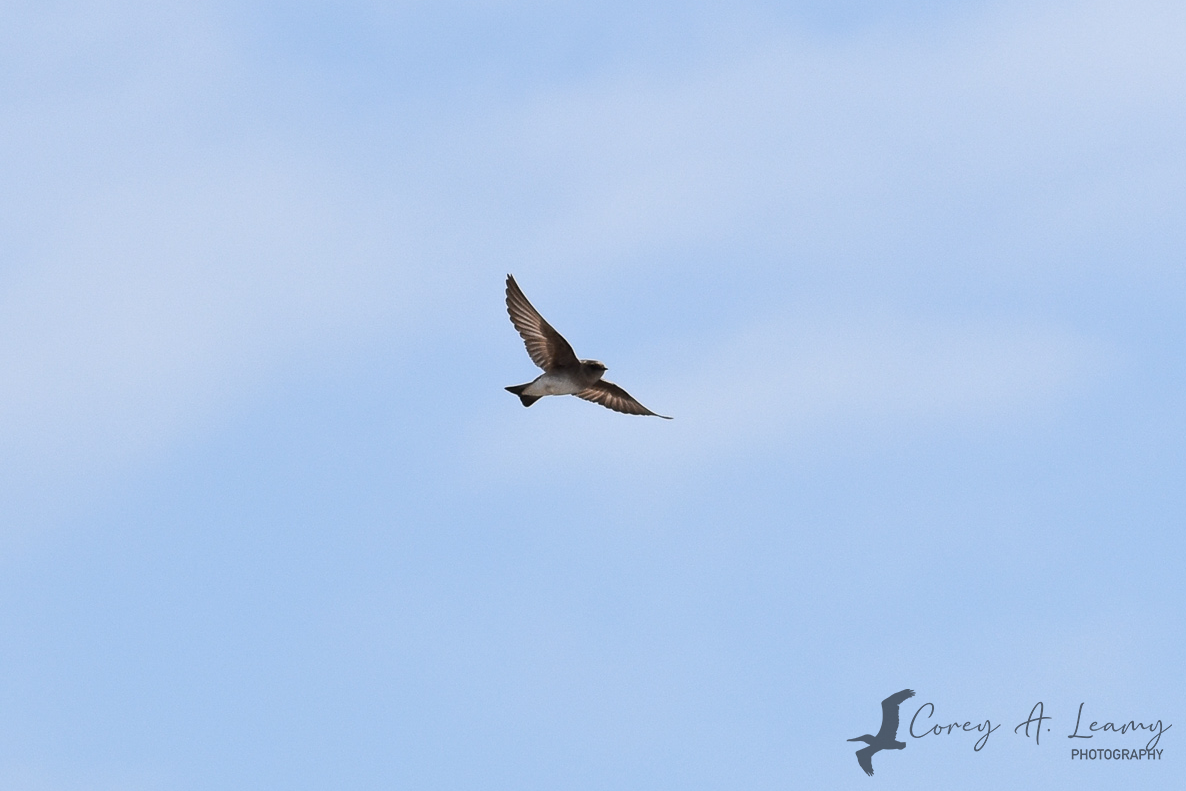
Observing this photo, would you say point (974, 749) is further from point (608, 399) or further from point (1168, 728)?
point (608, 399)

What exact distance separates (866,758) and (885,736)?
86 cm

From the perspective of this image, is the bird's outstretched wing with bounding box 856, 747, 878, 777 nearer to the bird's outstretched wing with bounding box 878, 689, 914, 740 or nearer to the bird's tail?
the bird's outstretched wing with bounding box 878, 689, 914, 740

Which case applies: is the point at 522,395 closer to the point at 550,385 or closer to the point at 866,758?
the point at 550,385

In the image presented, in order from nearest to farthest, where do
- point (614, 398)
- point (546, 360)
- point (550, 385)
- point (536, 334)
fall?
point (536, 334), point (546, 360), point (550, 385), point (614, 398)

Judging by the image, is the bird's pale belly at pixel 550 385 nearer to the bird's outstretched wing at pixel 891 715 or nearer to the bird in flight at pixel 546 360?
the bird in flight at pixel 546 360

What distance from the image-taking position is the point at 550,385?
5250cm

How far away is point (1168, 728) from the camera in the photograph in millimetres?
51625

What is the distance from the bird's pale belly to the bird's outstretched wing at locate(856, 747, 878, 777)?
1301 cm

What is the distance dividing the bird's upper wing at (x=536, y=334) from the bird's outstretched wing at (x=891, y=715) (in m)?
13.4

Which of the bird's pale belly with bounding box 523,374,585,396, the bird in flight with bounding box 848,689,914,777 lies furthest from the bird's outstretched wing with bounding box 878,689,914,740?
the bird's pale belly with bounding box 523,374,585,396

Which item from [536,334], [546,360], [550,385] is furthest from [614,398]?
[536,334]

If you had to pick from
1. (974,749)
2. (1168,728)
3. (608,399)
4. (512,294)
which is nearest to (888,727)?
(974,749)

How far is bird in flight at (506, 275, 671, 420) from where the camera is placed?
51.3m

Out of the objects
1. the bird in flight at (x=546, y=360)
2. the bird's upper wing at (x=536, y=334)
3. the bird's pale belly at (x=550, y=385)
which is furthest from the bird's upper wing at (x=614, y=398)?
the bird's upper wing at (x=536, y=334)
